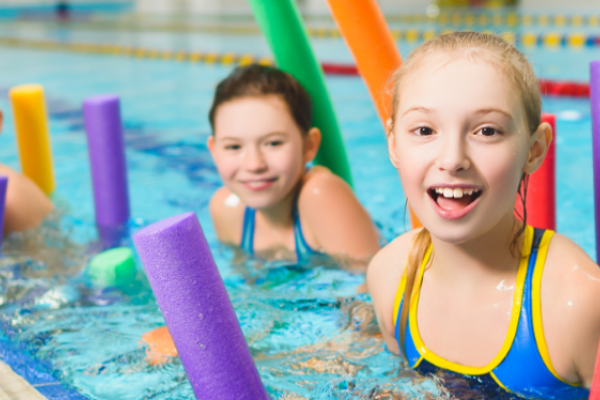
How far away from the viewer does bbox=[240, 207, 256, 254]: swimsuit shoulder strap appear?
2.71 metres

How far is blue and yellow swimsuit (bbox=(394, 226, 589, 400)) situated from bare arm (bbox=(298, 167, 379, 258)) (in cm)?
88

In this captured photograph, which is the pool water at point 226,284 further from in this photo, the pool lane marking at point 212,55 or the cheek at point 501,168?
the cheek at point 501,168

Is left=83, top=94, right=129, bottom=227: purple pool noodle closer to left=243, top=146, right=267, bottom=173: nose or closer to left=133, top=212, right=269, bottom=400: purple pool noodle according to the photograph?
left=243, top=146, right=267, bottom=173: nose

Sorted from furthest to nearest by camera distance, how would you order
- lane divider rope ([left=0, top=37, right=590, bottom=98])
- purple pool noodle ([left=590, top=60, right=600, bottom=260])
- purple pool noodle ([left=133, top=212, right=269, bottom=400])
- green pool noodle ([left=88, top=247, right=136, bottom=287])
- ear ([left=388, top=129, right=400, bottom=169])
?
lane divider rope ([left=0, top=37, right=590, bottom=98]), green pool noodle ([left=88, top=247, right=136, bottom=287]), purple pool noodle ([left=590, top=60, right=600, bottom=260]), ear ([left=388, top=129, right=400, bottom=169]), purple pool noodle ([left=133, top=212, right=269, bottom=400])

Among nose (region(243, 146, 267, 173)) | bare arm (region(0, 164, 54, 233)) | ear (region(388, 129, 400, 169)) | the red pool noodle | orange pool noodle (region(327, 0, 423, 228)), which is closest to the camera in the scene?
ear (region(388, 129, 400, 169))

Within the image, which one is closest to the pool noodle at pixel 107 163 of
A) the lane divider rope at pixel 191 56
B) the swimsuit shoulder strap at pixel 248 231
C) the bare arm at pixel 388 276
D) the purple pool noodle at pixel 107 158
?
the purple pool noodle at pixel 107 158

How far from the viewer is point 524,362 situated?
58.2 inches

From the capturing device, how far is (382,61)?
2.23 m

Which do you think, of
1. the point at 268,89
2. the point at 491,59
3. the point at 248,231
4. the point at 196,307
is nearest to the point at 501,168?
the point at 491,59

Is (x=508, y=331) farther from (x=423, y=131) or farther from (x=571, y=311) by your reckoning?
(x=423, y=131)

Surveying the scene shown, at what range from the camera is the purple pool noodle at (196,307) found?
1273 millimetres

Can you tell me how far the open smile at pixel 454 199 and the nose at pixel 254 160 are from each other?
3.42ft

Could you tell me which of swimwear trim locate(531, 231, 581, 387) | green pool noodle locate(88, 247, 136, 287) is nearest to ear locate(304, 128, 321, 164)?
green pool noodle locate(88, 247, 136, 287)

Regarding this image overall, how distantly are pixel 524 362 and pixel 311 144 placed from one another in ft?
4.31
